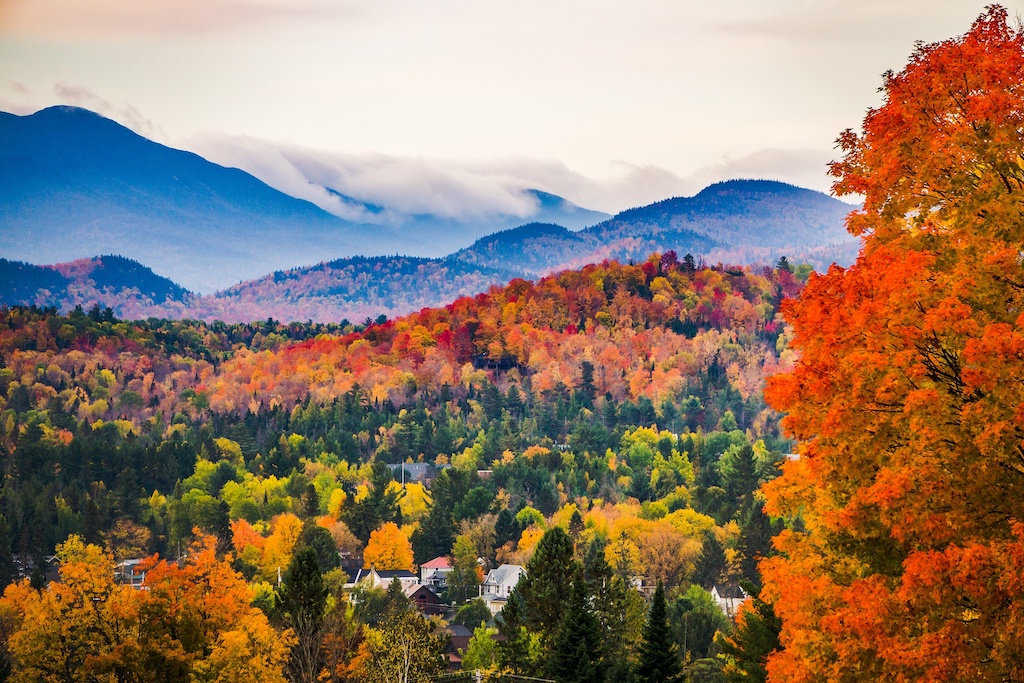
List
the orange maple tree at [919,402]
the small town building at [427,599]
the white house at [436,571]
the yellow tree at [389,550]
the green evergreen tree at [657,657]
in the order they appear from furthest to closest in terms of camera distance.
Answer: the yellow tree at [389,550] → the white house at [436,571] → the small town building at [427,599] → the green evergreen tree at [657,657] → the orange maple tree at [919,402]

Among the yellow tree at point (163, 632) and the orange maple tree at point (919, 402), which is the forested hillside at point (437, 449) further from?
the orange maple tree at point (919, 402)

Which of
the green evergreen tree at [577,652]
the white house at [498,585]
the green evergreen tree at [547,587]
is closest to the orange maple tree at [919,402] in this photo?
the green evergreen tree at [577,652]

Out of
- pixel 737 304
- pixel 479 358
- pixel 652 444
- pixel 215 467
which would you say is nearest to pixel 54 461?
pixel 215 467

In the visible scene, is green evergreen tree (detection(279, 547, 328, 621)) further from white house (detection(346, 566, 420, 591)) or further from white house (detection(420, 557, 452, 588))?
white house (detection(420, 557, 452, 588))

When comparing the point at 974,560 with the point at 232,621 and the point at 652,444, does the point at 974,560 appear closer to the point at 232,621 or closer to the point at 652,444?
the point at 232,621

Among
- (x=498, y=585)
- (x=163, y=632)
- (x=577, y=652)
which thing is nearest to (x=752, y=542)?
(x=498, y=585)

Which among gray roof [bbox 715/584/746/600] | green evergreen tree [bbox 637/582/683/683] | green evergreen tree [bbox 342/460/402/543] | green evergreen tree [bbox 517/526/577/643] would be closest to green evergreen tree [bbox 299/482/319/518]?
green evergreen tree [bbox 342/460/402/543]
